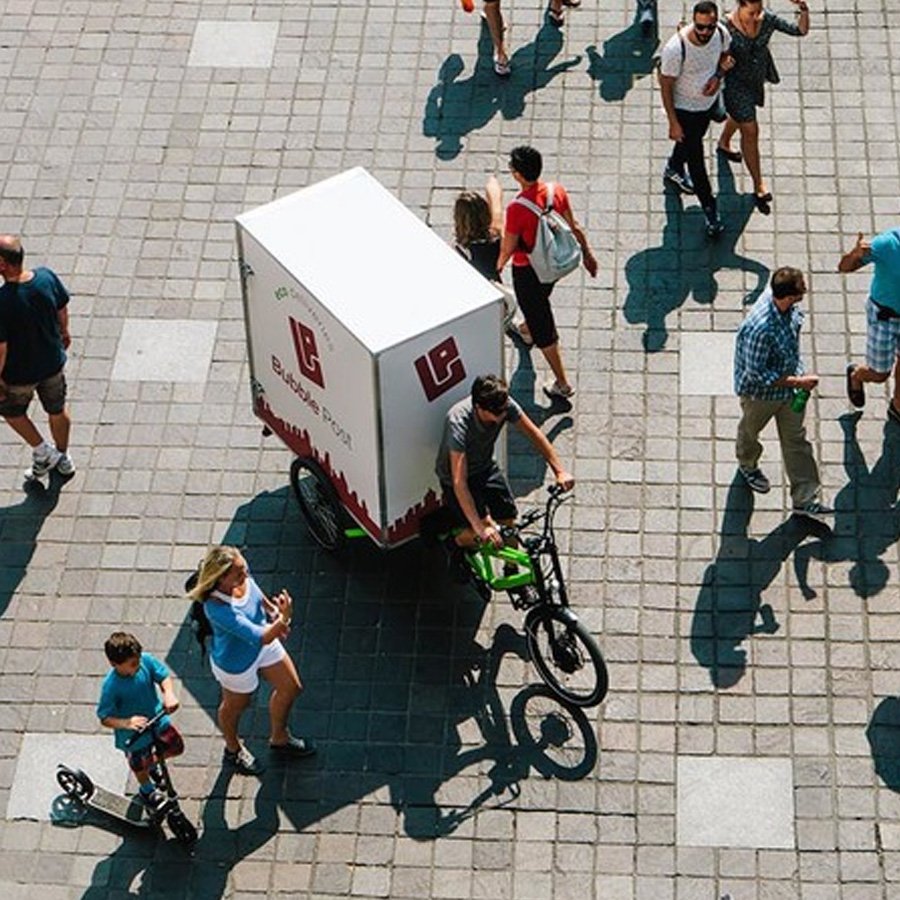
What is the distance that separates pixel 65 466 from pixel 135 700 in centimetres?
301

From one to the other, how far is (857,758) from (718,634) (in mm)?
1128

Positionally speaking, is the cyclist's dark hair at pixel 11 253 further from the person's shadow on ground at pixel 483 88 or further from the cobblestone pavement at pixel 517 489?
the person's shadow on ground at pixel 483 88

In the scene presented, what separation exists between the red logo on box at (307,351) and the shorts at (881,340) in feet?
11.5

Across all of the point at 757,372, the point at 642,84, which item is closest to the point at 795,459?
the point at 757,372

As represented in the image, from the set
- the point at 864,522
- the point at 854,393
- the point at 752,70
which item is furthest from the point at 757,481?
the point at 752,70

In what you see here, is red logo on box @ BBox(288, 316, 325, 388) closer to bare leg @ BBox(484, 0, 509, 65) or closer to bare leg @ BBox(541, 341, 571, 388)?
bare leg @ BBox(541, 341, 571, 388)

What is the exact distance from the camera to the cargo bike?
10578mm

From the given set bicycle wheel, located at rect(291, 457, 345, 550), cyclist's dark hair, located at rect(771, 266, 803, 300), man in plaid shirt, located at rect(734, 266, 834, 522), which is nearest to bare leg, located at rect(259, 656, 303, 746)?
bicycle wheel, located at rect(291, 457, 345, 550)

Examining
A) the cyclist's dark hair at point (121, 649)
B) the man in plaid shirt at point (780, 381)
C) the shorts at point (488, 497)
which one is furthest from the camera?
the man in plaid shirt at point (780, 381)

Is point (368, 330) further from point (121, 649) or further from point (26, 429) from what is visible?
point (26, 429)

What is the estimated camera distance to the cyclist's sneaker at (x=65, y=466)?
12562 millimetres

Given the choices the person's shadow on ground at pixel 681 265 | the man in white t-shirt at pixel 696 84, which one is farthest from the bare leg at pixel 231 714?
the man in white t-shirt at pixel 696 84

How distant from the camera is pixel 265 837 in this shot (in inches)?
421

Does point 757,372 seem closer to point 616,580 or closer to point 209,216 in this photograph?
point 616,580
